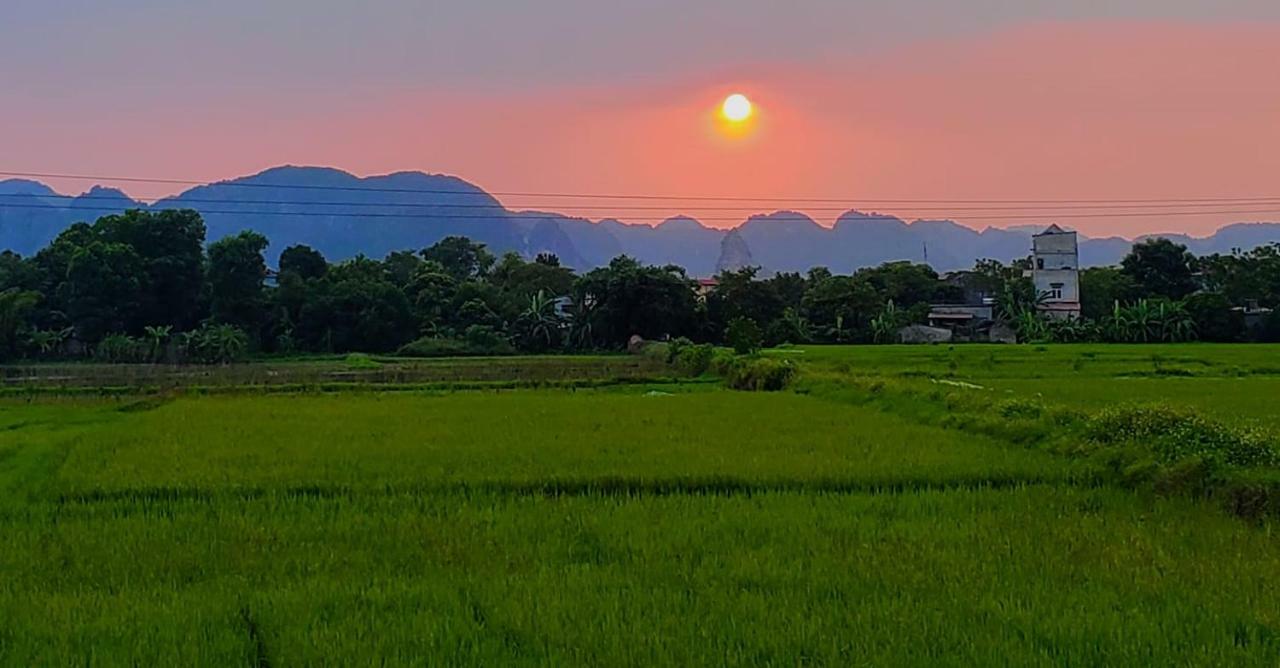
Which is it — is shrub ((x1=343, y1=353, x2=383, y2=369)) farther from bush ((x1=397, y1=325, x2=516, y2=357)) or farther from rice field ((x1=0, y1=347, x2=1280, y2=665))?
rice field ((x1=0, y1=347, x2=1280, y2=665))

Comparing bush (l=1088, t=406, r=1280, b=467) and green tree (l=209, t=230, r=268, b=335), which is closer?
bush (l=1088, t=406, r=1280, b=467)

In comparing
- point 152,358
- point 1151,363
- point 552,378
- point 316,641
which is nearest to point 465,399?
point 552,378

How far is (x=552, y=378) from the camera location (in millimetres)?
23594

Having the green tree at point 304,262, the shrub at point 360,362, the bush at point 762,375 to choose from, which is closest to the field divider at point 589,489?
the bush at point 762,375

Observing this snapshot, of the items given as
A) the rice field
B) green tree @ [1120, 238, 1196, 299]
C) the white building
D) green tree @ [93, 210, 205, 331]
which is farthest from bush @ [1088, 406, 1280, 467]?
green tree @ [1120, 238, 1196, 299]

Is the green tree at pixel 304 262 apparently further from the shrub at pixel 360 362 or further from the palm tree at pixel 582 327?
the palm tree at pixel 582 327

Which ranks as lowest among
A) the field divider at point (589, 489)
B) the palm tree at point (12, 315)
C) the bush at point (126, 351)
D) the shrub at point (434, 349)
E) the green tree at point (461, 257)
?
the field divider at point (589, 489)

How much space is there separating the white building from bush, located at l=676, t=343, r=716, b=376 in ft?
71.7

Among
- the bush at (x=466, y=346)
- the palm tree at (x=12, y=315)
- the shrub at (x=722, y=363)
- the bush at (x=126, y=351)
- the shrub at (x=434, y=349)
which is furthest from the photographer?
the bush at (x=466, y=346)

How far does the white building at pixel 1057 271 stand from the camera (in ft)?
148

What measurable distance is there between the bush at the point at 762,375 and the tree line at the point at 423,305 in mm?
11252

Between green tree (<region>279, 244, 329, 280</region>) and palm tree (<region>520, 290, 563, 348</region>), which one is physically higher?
green tree (<region>279, 244, 329, 280</region>)

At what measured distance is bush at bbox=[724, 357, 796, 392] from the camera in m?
19.5

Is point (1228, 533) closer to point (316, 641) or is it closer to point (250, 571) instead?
point (316, 641)
